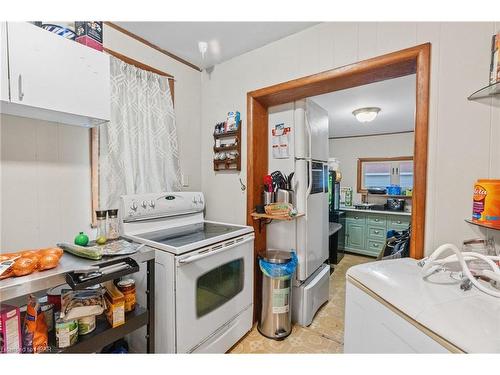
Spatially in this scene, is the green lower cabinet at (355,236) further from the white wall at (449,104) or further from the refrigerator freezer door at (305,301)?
the white wall at (449,104)

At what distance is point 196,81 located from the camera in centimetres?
225

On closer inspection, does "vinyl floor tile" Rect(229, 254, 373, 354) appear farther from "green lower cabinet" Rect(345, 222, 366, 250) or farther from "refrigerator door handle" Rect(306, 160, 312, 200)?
"green lower cabinet" Rect(345, 222, 366, 250)

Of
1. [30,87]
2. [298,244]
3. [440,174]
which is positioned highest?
[30,87]

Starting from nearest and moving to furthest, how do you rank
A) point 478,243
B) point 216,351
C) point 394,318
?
point 394,318
point 478,243
point 216,351

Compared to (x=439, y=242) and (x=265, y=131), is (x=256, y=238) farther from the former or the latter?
(x=439, y=242)

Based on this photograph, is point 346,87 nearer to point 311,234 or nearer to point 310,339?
point 311,234

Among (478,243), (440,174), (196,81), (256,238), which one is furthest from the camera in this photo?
(196,81)

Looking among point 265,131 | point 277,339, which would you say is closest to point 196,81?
point 265,131

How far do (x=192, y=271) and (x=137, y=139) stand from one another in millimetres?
1104

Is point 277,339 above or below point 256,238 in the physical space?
below

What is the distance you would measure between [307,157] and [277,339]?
60.5 inches

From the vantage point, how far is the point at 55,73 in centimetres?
109

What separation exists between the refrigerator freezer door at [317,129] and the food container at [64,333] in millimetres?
1944
